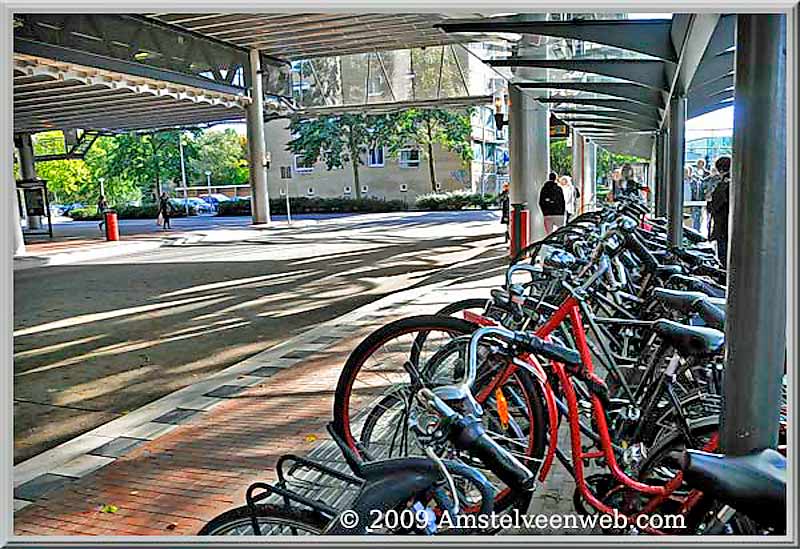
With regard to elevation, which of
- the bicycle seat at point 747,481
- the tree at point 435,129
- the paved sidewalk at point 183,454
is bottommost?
the paved sidewalk at point 183,454

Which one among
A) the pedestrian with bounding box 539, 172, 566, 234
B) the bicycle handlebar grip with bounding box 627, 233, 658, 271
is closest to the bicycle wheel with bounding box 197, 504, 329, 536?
the bicycle handlebar grip with bounding box 627, 233, 658, 271

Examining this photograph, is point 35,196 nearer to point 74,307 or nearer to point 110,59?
point 110,59

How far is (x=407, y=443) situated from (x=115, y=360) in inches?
183

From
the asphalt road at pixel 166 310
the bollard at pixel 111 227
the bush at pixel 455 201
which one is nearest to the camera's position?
the asphalt road at pixel 166 310

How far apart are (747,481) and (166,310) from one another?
25.9ft

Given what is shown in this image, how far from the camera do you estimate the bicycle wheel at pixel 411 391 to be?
9.02 feet

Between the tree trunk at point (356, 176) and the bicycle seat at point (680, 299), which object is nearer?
the bicycle seat at point (680, 299)

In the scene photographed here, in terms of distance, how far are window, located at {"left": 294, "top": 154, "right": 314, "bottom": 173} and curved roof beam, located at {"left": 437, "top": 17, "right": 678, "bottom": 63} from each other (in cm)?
3587

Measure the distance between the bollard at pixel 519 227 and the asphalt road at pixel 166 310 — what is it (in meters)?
1.22

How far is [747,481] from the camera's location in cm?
185

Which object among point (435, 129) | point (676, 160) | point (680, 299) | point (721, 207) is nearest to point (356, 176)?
point (435, 129)

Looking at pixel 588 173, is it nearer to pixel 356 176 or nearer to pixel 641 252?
pixel 356 176

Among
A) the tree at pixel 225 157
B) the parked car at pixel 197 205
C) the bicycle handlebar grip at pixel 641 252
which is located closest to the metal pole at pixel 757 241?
the bicycle handlebar grip at pixel 641 252

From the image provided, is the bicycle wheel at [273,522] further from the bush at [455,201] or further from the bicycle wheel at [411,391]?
the bush at [455,201]
